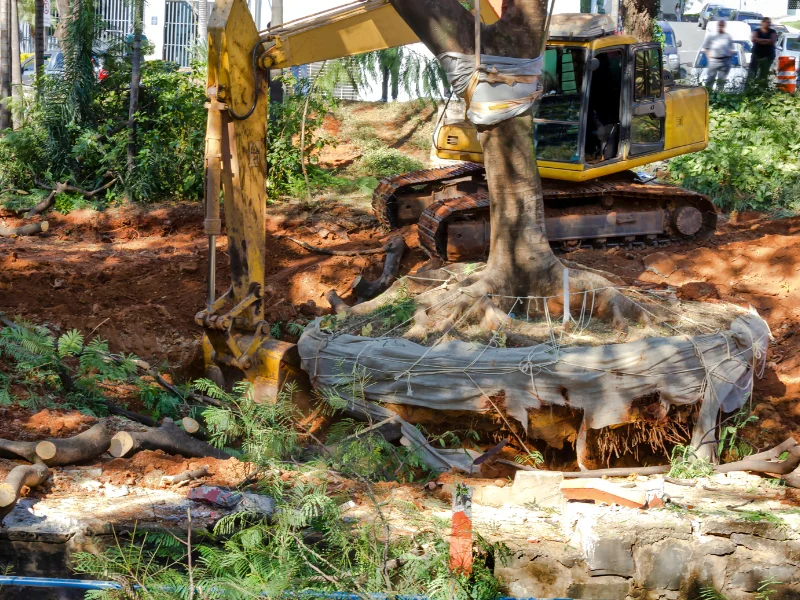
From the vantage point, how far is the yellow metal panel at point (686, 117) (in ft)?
35.4

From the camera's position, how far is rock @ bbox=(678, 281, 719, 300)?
840 cm

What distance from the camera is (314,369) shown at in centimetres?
705

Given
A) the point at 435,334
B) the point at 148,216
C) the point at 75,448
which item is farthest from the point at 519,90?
the point at 148,216

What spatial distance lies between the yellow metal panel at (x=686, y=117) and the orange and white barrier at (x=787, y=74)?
17.7ft

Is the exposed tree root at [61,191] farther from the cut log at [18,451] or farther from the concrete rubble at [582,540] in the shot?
the concrete rubble at [582,540]

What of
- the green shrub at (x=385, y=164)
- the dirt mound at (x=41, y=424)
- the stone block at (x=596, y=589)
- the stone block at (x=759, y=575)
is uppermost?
the green shrub at (x=385, y=164)

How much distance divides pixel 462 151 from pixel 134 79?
16.6ft

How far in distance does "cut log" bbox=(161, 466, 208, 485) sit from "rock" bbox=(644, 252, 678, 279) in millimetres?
5719

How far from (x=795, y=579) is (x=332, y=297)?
15.9 feet

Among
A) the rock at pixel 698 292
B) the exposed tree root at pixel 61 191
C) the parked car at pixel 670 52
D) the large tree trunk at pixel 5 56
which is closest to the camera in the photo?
the rock at pixel 698 292

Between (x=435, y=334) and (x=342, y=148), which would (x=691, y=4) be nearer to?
(x=342, y=148)

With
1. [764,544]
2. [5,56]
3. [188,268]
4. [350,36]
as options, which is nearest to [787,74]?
[188,268]

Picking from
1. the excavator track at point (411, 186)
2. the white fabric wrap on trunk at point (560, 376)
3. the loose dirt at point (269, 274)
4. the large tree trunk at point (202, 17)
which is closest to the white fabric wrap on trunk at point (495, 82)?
the white fabric wrap on trunk at point (560, 376)

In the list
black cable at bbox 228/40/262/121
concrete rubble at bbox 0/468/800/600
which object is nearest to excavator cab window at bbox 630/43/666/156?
black cable at bbox 228/40/262/121
